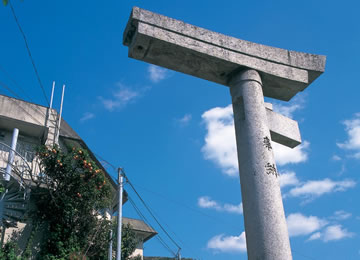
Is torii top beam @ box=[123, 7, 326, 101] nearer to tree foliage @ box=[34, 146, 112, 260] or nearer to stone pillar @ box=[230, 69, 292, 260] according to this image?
stone pillar @ box=[230, 69, 292, 260]

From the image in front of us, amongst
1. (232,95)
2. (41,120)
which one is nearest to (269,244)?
(232,95)

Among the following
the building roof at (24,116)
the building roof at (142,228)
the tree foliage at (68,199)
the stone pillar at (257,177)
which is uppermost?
the building roof at (24,116)

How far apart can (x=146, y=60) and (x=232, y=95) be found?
5.94ft

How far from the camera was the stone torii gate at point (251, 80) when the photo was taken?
20.4ft

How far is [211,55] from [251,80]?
0.90 metres

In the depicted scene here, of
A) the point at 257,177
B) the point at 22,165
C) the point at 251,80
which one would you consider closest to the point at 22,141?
the point at 22,165

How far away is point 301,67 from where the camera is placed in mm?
8258

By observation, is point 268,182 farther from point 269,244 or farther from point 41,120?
point 41,120

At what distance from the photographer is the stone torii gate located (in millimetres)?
6203

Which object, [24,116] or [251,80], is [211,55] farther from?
[24,116]

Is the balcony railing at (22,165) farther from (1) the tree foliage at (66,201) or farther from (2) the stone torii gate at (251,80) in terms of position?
(2) the stone torii gate at (251,80)

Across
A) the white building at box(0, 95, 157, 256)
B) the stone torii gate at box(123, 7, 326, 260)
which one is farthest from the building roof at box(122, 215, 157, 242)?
the stone torii gate at box(123, 7, 326, 260)

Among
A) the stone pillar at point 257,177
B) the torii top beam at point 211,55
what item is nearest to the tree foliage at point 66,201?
the torii top beam at point 211,55

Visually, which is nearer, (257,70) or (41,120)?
(257,70)
